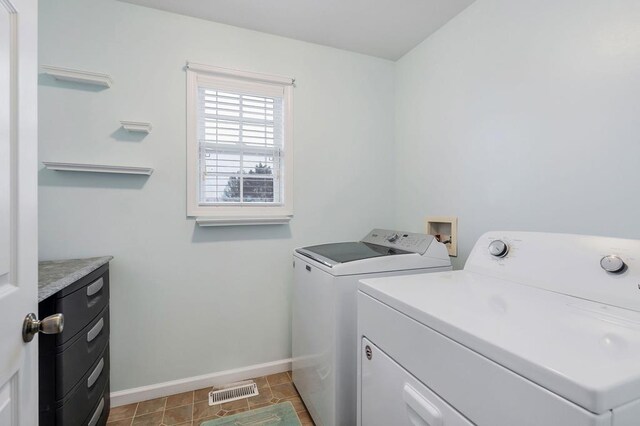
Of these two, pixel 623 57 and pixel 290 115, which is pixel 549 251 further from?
pixel 290 115

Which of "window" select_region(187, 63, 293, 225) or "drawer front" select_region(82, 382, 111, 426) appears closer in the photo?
"drawer front" select_region(82, 382, 111, 426)

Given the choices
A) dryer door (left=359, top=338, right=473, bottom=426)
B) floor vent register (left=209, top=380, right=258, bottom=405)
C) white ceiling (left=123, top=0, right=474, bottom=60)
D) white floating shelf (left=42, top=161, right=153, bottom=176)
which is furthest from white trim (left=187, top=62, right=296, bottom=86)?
floor vent register (left=209, top=380, right=258, bottom=405)

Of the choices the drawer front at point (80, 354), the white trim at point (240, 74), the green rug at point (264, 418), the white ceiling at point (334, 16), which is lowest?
the green rug at point (264, 418)

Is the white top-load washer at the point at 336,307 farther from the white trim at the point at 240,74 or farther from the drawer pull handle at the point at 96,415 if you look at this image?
the white trim at the point at 240,74

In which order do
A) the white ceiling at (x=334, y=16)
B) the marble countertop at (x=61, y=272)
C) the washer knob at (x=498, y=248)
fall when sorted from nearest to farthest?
the marble countertop at (x=61, y=272) → the washer knob at (x=498, y=248) → the white ceiling at (x=334, y=16)

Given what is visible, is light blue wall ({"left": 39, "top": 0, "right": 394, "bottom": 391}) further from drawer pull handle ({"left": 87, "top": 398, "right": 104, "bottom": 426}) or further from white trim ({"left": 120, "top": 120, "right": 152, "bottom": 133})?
drawer pull handle ({"left": 87, "top": 398, "right": 104, "bottom": 426})

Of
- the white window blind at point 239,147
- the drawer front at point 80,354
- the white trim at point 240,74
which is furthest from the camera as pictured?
the white window blind at point 239,147

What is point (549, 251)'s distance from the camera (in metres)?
1.08

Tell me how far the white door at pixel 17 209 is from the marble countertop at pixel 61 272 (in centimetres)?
31

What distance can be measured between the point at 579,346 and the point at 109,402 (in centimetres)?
229

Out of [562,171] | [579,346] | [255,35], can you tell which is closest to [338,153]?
[255,35]

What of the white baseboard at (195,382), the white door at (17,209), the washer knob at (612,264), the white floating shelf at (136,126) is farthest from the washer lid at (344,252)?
the white floating shelf at (136,126)

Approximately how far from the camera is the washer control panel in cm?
159

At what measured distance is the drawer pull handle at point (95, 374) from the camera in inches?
54.0
